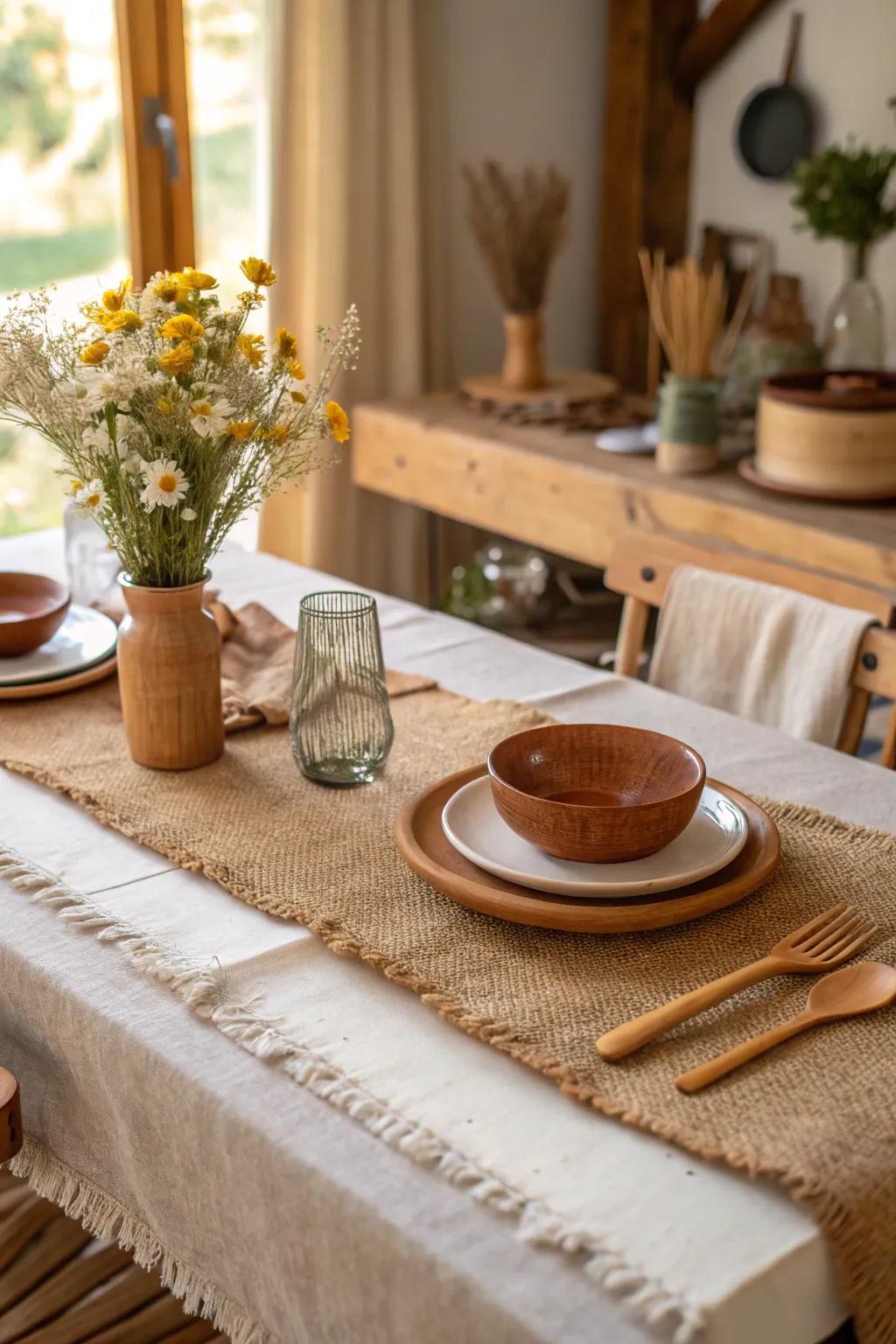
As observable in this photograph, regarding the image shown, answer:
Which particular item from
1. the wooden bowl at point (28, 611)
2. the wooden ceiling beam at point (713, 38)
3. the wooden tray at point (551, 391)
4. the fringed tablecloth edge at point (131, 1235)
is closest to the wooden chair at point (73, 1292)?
the fringed tablecloth edge at point (131, 1235)

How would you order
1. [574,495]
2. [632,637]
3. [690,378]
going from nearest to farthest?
[632,637]
[690,378]
[574,495]

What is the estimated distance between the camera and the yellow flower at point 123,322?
1135 millimetres

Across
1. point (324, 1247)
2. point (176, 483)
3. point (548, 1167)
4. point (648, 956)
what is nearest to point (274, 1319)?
point (324, 1247)

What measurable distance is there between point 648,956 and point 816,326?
264 cm

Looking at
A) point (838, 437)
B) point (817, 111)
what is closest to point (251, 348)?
point (838, 437)

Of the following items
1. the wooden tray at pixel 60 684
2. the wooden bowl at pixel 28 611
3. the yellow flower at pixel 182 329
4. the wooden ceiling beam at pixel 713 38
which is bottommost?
the wooden tray at pixel 60 684

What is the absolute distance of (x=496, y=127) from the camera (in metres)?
3.40

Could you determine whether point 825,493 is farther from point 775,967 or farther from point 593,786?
point 775,967

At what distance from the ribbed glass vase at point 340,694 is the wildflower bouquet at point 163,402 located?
0.13m

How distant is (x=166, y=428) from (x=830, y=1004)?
673 millimetres

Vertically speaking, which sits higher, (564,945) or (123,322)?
(123,322)

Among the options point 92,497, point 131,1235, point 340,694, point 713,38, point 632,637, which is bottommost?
point 131,1235

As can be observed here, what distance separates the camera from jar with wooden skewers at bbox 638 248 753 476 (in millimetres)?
2523

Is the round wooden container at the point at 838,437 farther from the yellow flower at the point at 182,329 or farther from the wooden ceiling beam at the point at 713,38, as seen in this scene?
the yellow flower at the point at 182,329
